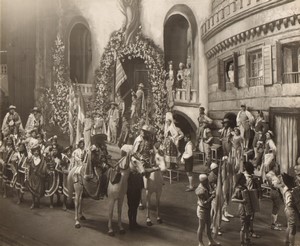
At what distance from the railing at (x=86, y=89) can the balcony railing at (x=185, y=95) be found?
1.31m

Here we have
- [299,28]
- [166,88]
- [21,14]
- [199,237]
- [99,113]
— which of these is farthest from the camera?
[21,14]

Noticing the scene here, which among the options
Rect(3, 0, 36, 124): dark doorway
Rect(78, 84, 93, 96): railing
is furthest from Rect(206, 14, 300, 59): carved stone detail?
Rect(3, 0, 36, 124): dark doorway

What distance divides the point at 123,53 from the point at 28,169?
7.89ft

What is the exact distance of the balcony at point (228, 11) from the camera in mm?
3590

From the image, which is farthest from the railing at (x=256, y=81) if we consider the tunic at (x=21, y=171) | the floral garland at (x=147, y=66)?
the tunic at (x=21, y=171)

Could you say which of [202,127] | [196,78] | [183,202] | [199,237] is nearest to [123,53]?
[196,78]

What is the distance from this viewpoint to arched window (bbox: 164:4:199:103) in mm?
4133

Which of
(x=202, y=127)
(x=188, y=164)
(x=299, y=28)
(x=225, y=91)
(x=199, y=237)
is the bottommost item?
(x=199, y=237)

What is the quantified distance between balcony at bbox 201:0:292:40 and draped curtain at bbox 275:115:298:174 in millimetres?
990

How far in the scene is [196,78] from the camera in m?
4.14

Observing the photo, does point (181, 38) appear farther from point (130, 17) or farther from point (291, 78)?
point (291, 78)

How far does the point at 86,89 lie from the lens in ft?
17.0

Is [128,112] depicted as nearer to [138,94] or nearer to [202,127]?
[138,94]

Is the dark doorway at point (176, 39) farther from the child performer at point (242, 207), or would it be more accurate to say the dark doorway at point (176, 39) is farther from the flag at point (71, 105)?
the flag at point (71, 105)
